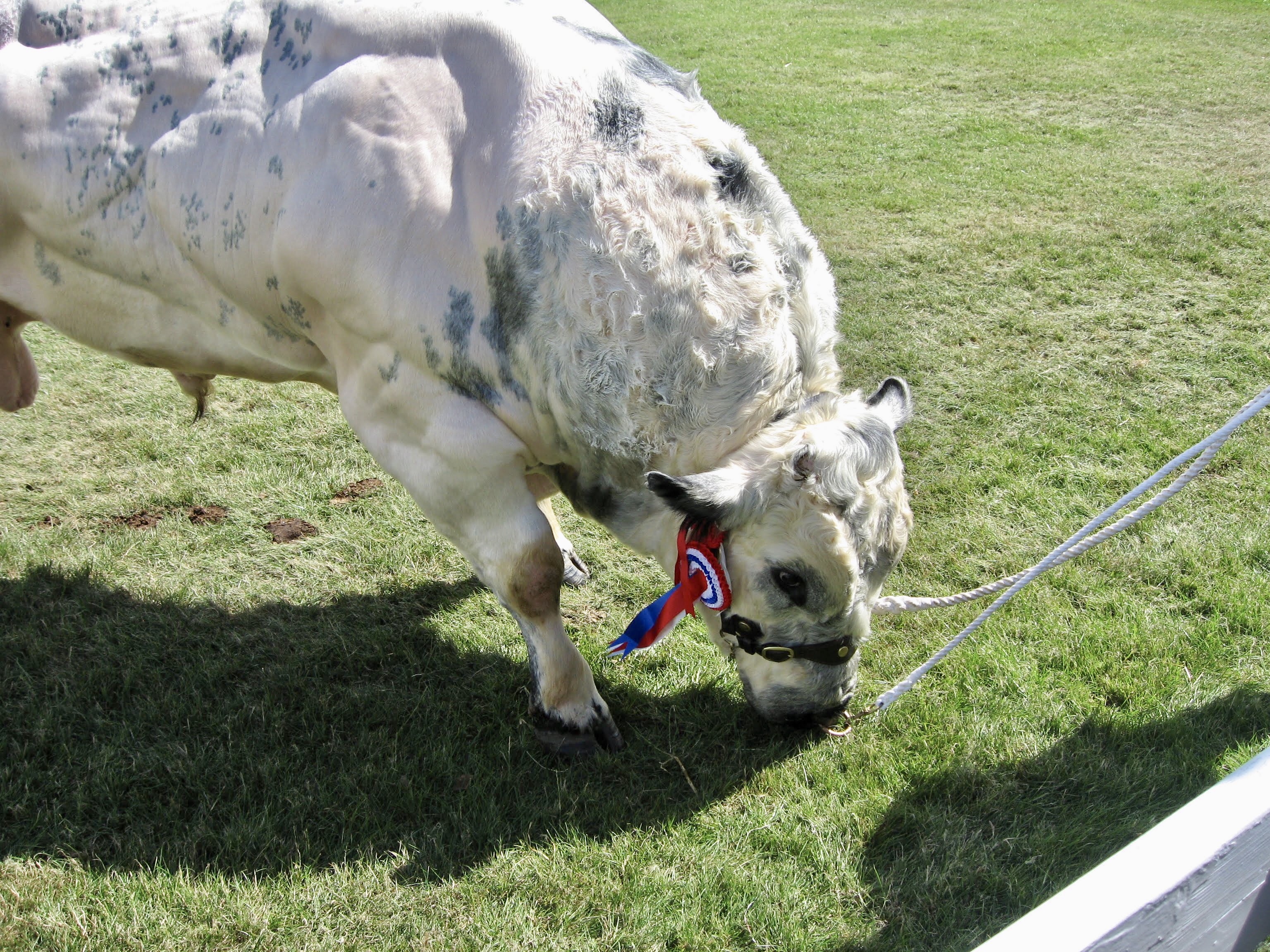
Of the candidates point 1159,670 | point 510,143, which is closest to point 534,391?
point 510,143

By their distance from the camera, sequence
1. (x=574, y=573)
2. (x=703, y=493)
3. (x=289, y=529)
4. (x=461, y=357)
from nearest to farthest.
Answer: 1. (x=703, y=493)
2. (x=461, y=357)
3. (x=574, y=573)
4. (x=289, y=529)

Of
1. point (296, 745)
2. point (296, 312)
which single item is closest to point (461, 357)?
point (296, 312)

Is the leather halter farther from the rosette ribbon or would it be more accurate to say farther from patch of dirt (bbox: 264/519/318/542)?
patch of dirt (bbox: 264/519/318/542)

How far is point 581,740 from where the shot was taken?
11.3ft

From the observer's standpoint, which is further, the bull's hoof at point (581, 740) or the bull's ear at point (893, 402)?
the bull's hoof at point (581, 740)

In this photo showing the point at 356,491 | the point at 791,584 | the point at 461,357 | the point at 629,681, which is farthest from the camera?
the point at 356,491

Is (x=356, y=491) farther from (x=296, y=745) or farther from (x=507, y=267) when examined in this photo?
(x=507, y=267)

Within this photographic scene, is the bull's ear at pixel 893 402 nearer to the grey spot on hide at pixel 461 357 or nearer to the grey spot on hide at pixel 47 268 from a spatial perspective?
the grey spot on hide at pixel 461 357

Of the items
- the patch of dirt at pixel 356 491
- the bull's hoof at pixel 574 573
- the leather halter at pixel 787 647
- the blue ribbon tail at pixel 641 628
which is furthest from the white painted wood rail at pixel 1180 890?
the patch of dirt at pixel 356 491

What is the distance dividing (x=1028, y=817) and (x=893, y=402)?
4.54ft

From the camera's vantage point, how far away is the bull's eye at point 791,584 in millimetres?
2918

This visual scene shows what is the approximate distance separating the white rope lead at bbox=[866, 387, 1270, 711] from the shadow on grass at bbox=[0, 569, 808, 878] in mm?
528

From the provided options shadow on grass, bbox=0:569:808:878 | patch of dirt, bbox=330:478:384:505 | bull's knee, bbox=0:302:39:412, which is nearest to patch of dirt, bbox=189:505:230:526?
patch of dirt, bbox=330:478:384:505

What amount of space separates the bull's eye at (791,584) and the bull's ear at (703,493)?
0.73 ft
